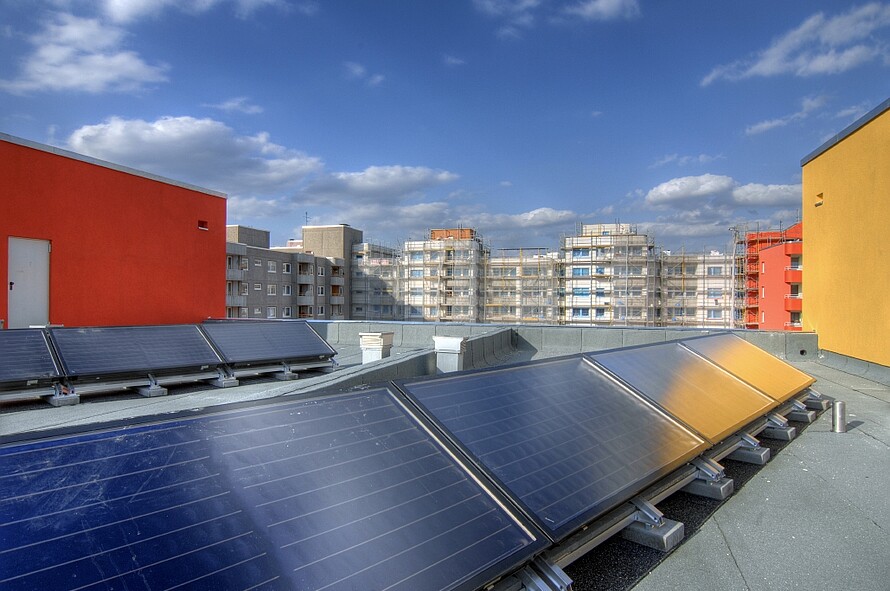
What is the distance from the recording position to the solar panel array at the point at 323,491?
1541mm

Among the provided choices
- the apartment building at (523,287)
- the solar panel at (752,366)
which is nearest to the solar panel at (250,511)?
the solar panel at (752,366)

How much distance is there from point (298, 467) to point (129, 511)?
60 centimetres

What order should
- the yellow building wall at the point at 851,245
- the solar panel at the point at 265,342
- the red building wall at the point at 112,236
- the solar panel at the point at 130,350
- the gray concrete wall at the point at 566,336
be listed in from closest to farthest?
1. the solar panel at the point at 130,350
2. the solar panel at the point at 265,342
3. the yellow building wall at the point at 851,245
4. the gray concrete wall at the point at 566,336
5. the red building wall at the point at 112,236

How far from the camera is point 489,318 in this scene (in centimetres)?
6394

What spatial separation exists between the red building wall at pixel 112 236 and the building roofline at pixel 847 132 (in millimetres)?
20449

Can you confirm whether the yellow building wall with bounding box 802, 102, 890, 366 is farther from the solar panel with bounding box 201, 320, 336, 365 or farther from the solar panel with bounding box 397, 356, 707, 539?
the solar panel with bounding box 201, 320, 336, 365

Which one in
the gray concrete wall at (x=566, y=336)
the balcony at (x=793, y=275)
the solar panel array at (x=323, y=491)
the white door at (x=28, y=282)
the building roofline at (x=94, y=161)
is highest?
the building roofline at (x=94, y=161)

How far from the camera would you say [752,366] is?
659 cm

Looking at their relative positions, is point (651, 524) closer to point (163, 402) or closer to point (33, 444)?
point (33, 444)

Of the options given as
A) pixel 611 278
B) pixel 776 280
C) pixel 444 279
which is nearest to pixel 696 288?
pixel 611 278

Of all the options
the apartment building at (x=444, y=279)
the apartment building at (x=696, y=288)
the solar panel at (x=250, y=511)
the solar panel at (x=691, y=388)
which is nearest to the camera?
the solar panel at (x=250, y=511)

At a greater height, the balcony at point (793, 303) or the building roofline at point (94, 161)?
the building roofline at point (94, 161)

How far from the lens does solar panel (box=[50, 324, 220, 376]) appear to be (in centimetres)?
803

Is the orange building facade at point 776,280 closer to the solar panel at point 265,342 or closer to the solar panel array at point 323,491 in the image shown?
the solar panel at point 265,342
